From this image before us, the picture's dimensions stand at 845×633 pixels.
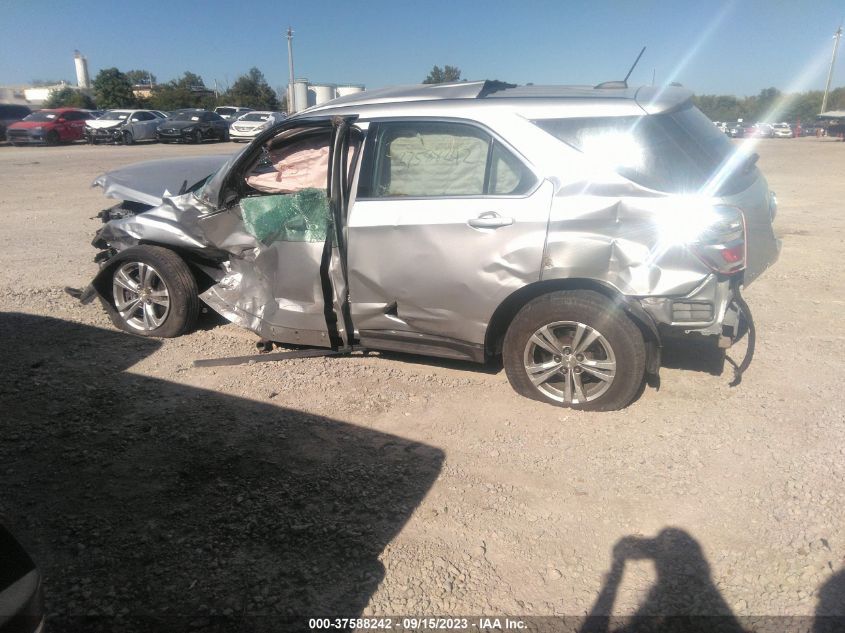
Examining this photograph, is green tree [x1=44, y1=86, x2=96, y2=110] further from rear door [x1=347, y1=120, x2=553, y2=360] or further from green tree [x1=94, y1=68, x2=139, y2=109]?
rear door [x1=347, y1=120, x2=553, y2=360]

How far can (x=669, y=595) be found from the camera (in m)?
2.66

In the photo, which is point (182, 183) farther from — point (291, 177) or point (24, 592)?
point (24, 592)

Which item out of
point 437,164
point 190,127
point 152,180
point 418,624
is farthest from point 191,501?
point 190,127

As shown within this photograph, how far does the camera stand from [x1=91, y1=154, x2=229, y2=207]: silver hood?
5.71 metres

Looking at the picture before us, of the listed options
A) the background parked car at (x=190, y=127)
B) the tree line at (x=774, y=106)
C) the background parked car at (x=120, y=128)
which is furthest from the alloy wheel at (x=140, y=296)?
the tree line at (x=774, y=106)

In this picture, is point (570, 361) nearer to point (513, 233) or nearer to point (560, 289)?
point (560, 289)

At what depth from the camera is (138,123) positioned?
30.8 metres

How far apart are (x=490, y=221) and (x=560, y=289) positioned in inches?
23.4

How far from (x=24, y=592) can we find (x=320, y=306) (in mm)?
2966

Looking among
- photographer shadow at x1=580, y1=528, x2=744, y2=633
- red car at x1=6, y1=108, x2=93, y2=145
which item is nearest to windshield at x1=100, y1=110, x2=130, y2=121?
red car at x1=6, y1=108, x2=93, y2=145

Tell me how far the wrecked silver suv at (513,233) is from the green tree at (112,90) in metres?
58.2

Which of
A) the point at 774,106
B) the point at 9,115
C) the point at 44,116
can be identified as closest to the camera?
the point at 44,116

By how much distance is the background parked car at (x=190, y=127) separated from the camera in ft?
101

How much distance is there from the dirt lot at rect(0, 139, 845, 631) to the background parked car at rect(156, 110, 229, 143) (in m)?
28.1
